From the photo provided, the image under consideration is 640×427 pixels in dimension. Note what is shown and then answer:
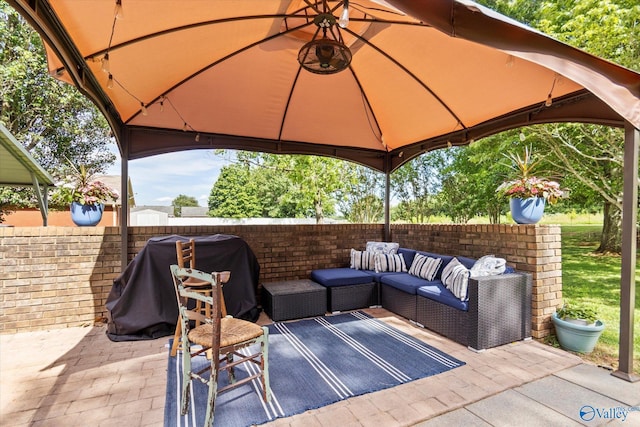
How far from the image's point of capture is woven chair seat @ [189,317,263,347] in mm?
2184

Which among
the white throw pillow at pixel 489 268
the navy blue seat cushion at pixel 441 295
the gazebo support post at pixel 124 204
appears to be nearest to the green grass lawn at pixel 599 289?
the white throw pillow at pixel 489 268

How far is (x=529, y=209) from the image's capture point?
146 inches

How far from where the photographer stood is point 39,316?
3846mm

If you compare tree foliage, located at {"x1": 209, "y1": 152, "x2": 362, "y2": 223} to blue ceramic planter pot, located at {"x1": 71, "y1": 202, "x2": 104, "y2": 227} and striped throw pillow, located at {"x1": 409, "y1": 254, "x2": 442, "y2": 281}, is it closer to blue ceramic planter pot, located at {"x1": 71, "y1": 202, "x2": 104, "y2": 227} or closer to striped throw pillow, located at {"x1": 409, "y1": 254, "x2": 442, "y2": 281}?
striped throw pillow, located at {"x1": 409, "y1": 254, "x2": 442, "y2": 281}

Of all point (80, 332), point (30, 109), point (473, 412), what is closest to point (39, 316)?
point (80, 332)

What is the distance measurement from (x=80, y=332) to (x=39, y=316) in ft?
1.86

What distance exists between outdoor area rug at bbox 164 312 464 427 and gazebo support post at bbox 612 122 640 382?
4.59 feet

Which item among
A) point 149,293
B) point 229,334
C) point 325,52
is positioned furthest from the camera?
point 149,293

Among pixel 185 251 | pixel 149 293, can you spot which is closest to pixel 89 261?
pixel 149 293

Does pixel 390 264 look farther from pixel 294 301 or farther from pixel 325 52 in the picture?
pixel 325 52

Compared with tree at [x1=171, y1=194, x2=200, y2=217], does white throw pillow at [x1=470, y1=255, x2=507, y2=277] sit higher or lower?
lower

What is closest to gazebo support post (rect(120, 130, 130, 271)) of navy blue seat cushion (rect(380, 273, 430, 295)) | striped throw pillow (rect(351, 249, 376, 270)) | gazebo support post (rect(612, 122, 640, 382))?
striped throw pillow (rect(351, 249, 376, 270))

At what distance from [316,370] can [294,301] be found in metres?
1.42

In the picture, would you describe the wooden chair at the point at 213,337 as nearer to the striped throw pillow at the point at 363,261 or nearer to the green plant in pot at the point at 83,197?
the green plant in pot at the point at 83,197
